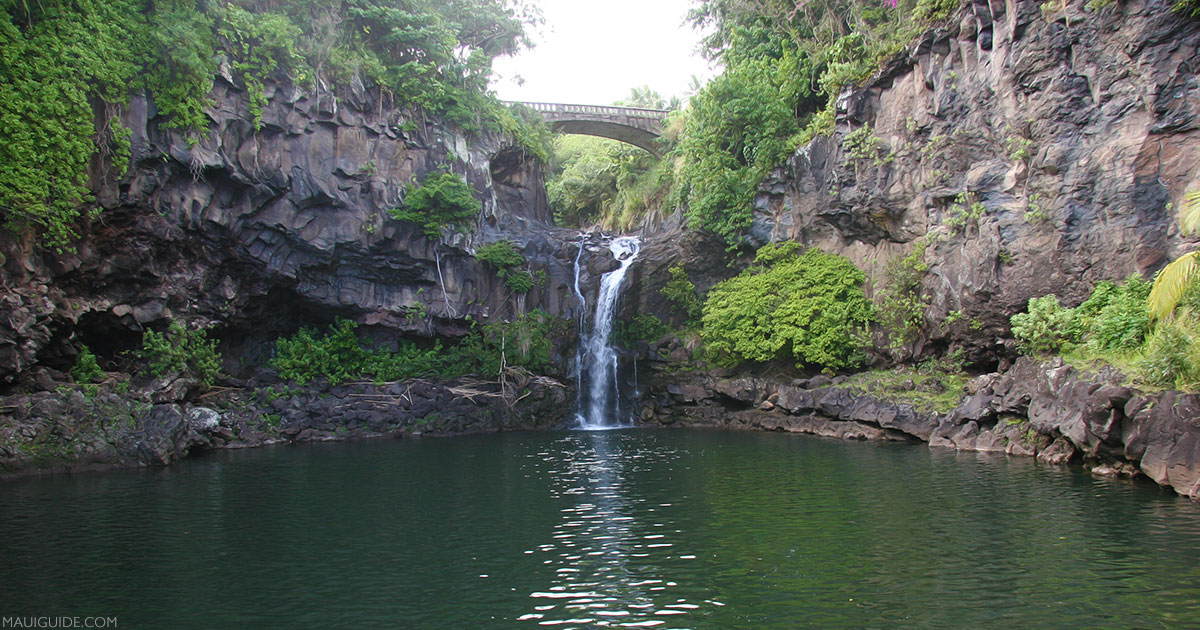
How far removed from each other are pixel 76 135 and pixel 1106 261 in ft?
91.2

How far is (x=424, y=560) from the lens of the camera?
403 inches

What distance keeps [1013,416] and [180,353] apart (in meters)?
24.9

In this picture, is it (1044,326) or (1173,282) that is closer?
(1173,282)

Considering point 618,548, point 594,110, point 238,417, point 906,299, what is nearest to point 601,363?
point 906,299

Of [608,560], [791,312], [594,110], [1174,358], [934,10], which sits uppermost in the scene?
[594,110]

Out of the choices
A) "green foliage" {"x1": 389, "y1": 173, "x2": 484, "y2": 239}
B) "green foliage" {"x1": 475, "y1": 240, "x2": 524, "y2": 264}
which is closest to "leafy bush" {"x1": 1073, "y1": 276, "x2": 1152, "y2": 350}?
"green foliage" {"x1": 475, "y1": 240, "x2": 524, "y2": 264}

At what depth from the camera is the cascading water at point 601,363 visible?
31.1 metres

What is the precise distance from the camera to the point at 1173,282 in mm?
13031

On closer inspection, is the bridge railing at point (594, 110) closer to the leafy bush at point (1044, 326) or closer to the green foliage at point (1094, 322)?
the leafy bush at point (1044, 326)

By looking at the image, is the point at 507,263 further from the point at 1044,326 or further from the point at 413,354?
the point at 1044,326

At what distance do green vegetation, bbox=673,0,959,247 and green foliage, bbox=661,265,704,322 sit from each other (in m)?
2.38

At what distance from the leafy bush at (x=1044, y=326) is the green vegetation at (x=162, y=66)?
903 inches

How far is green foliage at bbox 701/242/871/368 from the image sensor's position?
26562 mm

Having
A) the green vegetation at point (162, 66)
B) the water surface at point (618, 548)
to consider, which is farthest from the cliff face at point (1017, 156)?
the green vegetation at point (162, 66)
